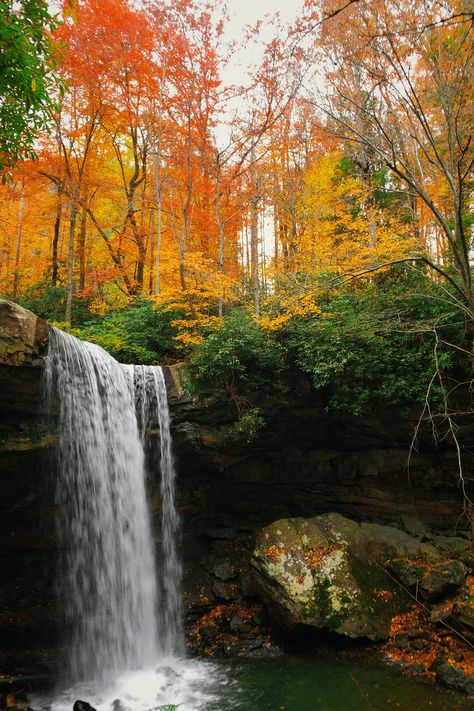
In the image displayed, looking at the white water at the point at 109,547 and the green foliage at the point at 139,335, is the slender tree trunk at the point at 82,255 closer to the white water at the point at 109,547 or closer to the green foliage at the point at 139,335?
the green foliage at the point at 139,335

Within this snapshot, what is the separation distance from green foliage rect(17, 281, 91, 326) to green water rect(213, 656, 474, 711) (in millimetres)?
10280

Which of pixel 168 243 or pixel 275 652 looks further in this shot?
pixel 168 243

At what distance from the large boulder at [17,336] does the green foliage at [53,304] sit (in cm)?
670

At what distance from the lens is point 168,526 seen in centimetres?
820

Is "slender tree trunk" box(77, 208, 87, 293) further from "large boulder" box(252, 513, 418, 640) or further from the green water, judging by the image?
the green water

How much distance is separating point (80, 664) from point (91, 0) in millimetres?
15760

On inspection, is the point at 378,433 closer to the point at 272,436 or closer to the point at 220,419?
the point at 272,436

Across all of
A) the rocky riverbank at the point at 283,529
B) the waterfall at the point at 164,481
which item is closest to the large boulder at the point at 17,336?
the rocky riverbank at the point at 283,529

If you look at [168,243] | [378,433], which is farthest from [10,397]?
[168,243]

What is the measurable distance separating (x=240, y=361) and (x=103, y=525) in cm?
405

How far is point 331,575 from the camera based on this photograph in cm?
677

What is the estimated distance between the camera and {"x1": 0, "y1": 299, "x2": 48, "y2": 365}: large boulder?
18.0 feet

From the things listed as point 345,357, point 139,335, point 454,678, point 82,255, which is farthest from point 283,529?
point 82,255

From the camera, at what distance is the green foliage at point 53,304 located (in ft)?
40.8
